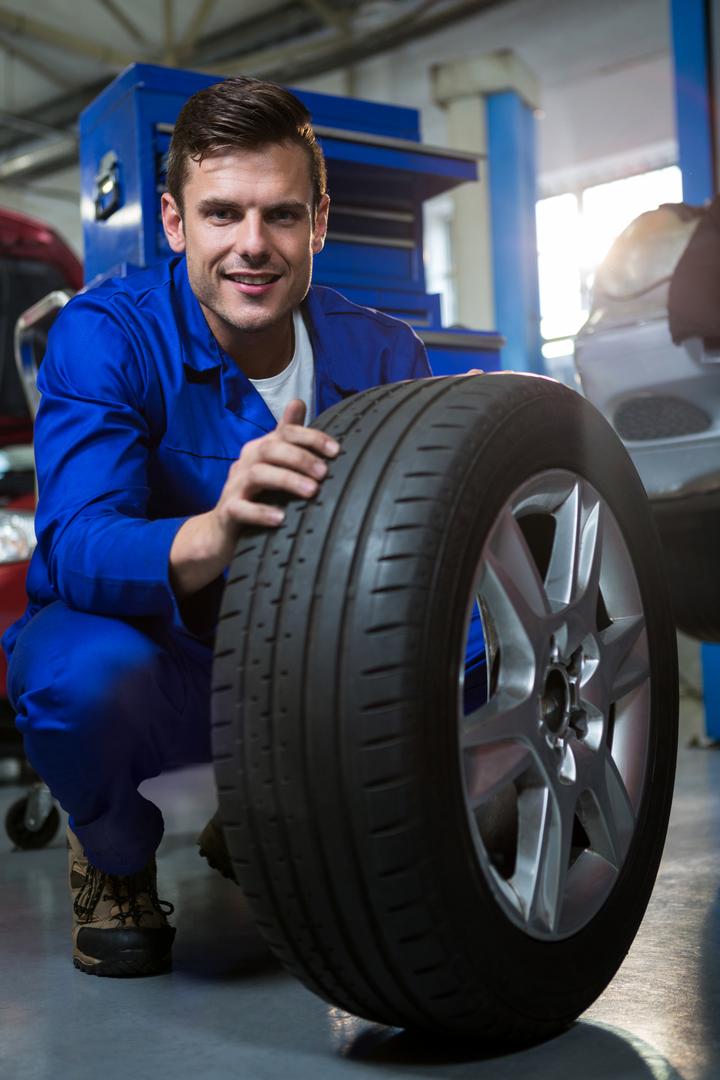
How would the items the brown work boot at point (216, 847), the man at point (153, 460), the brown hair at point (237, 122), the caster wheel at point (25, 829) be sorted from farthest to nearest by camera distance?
the caster wheel at point (25, 829) → the brown work boot at point (216, 847) → the brown hair at point (237, 122) → the man at point (153, 460)

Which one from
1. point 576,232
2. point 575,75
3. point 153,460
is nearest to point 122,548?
point 153,460

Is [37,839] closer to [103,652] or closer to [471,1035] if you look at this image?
[103,652]

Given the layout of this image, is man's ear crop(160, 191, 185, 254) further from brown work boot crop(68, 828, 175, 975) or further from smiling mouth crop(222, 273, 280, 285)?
brown work boot crop(68, 828, 175, 975)

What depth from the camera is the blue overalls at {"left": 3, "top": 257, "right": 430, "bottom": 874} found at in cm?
123

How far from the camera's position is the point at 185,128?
141 cm

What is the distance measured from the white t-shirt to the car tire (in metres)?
0.45

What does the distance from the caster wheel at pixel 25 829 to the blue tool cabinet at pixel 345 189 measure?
1003mm

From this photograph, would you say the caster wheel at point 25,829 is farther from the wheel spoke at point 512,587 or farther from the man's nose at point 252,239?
the wheel spoke at point 512,587

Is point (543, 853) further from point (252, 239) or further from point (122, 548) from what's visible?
point (252, 239)

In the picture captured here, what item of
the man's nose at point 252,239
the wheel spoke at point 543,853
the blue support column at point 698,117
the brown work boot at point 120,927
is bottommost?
the brown work boot at point 120,927

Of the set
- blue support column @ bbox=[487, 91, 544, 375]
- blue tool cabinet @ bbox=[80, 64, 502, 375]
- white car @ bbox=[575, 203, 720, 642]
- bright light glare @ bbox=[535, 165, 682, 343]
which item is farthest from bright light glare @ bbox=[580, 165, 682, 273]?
white car @ bbox=[575, 203, 720, 642]

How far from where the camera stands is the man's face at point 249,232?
1369 mm

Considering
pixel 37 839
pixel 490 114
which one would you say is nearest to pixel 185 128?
pixel 37 839

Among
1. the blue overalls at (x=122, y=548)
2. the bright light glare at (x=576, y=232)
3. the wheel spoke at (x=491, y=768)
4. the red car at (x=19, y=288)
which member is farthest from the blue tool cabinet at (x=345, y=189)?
the bright light glare at (x=576, y=232)
